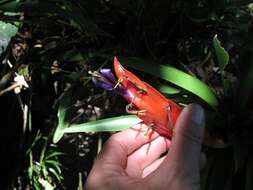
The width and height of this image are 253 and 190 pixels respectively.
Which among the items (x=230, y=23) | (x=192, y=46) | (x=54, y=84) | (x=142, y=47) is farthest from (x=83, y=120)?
(x=230, y=23)

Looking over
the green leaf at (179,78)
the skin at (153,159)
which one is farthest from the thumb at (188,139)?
the green leaf at (179,78)

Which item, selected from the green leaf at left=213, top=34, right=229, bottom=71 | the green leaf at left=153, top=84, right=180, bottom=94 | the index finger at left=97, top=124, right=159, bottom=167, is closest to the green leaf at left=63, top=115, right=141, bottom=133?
the index finger at left=97, top=124, right=159, bottom=167

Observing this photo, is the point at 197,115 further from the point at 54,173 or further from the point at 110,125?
the point at 54,173

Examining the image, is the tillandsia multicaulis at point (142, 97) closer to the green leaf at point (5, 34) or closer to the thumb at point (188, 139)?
the thumb at point (188, 139)

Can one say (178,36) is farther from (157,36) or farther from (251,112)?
(251,112)

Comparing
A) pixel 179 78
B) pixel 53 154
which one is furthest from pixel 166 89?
pixel 53 154
